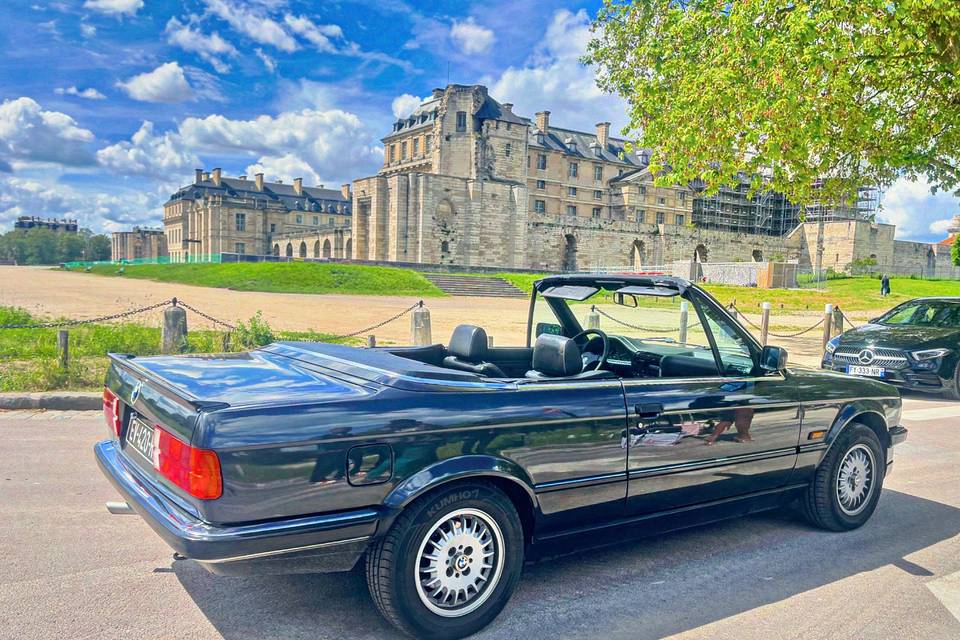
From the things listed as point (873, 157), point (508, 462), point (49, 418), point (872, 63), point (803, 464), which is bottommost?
point (49, 418)

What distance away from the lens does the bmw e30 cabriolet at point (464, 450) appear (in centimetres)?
269

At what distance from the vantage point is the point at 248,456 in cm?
262

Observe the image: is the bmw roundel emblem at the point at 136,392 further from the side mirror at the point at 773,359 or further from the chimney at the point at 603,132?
the chimney at the point at 603,132

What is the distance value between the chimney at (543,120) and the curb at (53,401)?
268 feet

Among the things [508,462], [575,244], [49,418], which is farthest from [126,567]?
[575,244]

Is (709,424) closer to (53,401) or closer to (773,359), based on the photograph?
(773,359)

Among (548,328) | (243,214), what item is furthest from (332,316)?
(243,214)

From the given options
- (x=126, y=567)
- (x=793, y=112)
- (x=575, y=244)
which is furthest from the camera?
(x=575, y=244)

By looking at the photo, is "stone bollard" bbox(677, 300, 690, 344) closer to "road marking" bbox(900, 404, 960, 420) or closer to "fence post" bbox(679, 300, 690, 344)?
"fence post" bbox(679, 300, 690, 344)

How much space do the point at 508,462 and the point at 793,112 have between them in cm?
1133

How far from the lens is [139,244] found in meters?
129

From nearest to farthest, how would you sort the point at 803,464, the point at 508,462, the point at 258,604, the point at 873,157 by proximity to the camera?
the point at 508,462, the point at 258,604, the point at 803,464, the point at 873,157

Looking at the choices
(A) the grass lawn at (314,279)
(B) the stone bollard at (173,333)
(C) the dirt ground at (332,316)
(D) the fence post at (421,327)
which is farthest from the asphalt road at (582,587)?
(A) the grass lawn at (314,279)

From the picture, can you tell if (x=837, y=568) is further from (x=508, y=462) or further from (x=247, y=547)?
(x=247, y=547)
